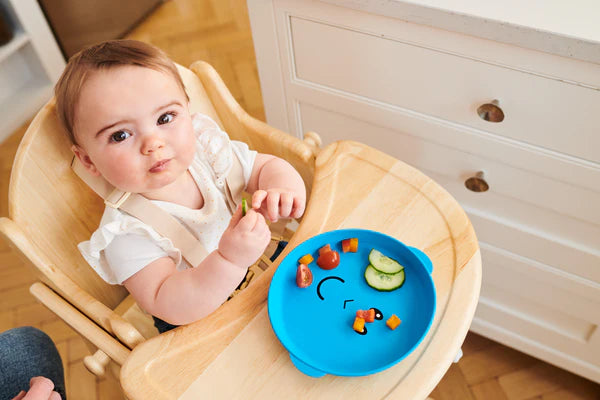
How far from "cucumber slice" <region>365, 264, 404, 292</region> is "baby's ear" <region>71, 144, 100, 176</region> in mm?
408

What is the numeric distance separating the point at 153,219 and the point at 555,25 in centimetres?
63

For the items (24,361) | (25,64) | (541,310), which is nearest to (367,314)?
(24,361)

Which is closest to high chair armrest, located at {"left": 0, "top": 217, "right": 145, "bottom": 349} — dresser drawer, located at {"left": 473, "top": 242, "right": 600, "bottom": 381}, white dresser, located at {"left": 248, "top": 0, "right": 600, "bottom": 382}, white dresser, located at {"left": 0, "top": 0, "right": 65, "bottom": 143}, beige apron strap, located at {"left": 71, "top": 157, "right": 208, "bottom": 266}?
beige apron strap, located at {"left": 71, "top": 157, "right": 208, "bottom": 266}

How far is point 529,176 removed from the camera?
0.88 meters

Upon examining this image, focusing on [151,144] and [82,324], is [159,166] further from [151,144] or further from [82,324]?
[82,324]

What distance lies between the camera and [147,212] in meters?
0.74

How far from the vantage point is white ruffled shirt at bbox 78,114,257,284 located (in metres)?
0.71

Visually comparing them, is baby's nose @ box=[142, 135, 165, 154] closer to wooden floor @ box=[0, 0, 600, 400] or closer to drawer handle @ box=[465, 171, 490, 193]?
wooden floor @ box=[0, 0, 600, 400]

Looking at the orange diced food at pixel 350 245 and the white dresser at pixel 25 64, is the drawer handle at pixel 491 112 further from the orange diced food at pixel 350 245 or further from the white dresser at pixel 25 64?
the white dresser at pixel 25 64

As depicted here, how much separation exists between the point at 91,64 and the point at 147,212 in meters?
0.22

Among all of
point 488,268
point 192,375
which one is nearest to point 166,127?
point 192,375

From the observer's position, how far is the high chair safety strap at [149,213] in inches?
28.9

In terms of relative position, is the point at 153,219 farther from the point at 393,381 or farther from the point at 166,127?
the point at 393,381

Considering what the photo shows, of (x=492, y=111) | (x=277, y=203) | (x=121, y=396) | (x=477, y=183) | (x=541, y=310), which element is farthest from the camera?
(x=121, y=396)
